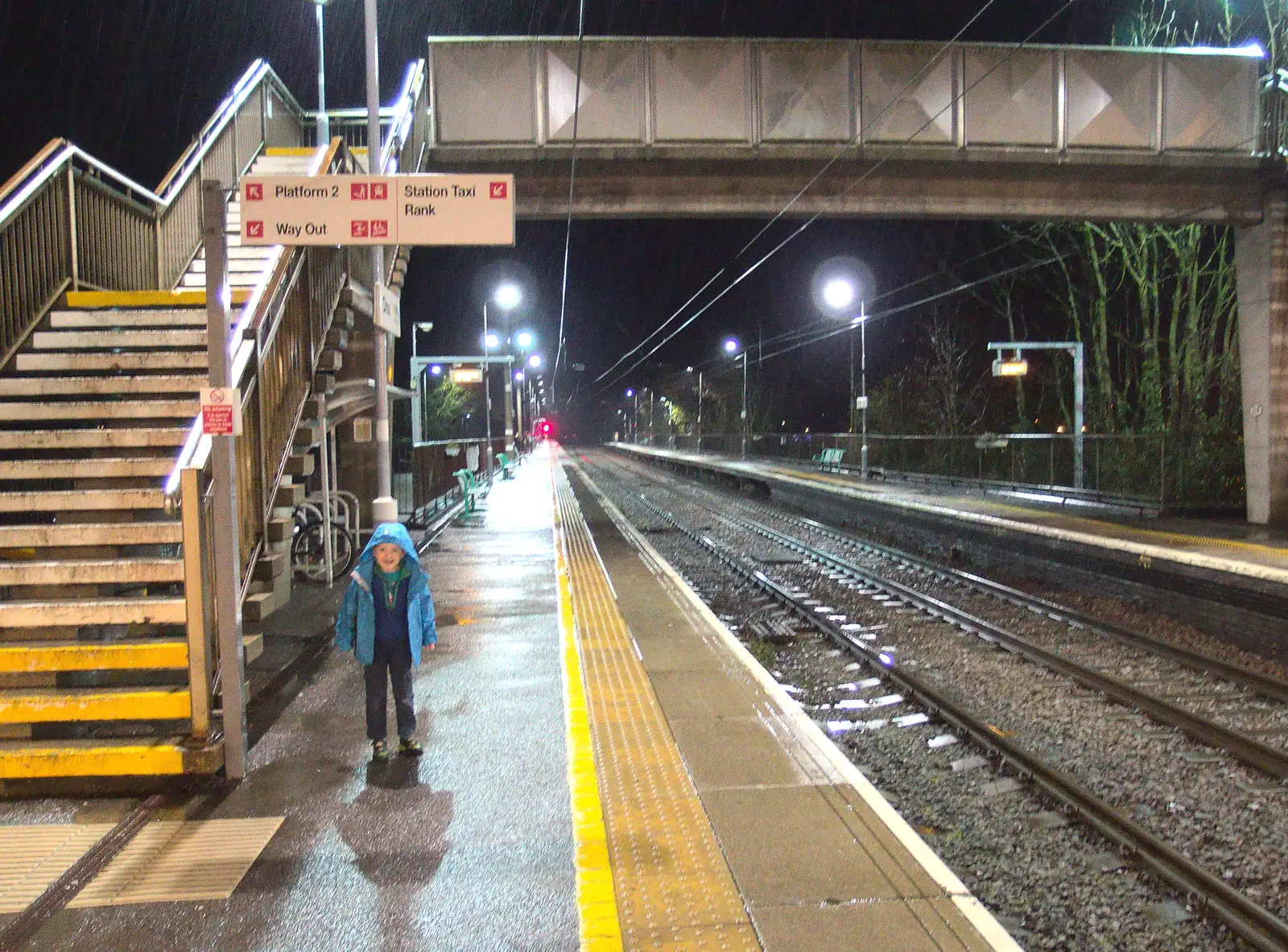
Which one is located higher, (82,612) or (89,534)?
(89,534)

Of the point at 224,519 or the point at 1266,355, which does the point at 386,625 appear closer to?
the point at 224,519

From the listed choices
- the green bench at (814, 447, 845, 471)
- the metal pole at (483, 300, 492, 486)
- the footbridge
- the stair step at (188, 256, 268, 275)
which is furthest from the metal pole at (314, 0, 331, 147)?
the green bench at (814, 447, 845, 471)

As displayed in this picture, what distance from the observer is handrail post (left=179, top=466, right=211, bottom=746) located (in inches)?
218

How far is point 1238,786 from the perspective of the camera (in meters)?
6.24

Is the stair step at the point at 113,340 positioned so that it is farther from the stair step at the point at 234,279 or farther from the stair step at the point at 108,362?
the stair step at the point at 234,279

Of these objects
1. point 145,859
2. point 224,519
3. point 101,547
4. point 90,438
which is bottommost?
point 145,859

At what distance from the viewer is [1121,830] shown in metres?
5.46

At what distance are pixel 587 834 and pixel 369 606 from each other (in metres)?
1.94

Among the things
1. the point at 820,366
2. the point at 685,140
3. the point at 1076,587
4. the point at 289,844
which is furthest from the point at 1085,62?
the point at 820,366

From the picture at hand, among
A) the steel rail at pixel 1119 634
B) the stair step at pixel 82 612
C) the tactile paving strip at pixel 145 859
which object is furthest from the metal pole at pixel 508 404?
the tactile paving strip at pixel 145 859

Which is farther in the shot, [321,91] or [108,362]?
[321,91]

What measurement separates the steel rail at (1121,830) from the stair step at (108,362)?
21.9 ft

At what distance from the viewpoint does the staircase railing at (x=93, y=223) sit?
29.8ft

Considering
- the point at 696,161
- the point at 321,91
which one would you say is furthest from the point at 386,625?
the point at 321,91
